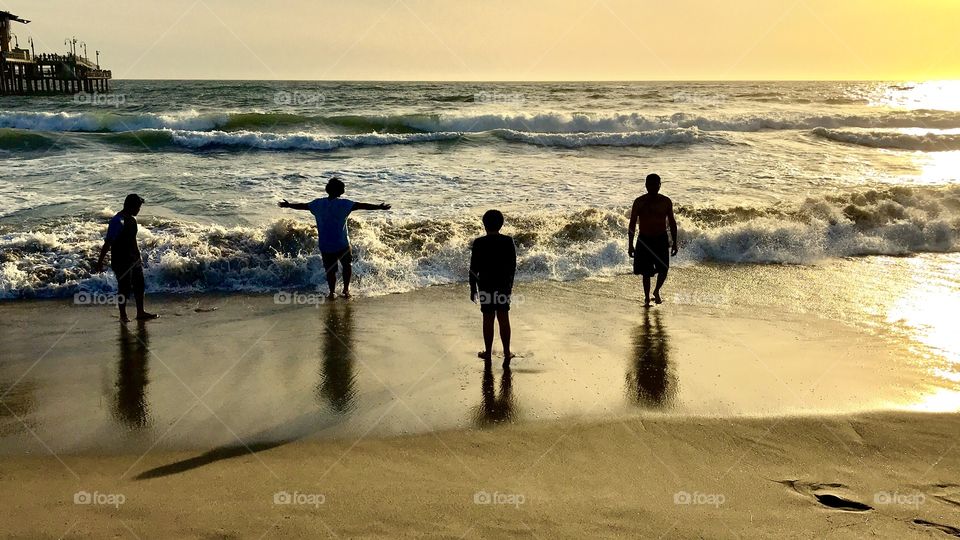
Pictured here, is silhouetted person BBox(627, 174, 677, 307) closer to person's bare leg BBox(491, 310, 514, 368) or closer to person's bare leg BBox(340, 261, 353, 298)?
person's bare leg BBox(491, 310, 514, 368)

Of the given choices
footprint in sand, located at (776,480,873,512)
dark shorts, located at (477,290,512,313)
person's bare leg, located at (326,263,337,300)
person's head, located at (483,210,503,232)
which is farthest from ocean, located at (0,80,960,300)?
footprint in sand, located at (776,480,873,512)

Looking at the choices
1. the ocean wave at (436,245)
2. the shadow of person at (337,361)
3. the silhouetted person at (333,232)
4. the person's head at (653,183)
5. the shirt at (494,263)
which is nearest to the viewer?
the shadow of person at (337,361)

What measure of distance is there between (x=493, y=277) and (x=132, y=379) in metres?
3.28

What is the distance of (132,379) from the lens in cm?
610

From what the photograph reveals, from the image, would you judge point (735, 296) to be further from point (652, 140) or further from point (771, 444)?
point (652, 140)

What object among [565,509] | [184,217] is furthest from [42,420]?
[184,217]

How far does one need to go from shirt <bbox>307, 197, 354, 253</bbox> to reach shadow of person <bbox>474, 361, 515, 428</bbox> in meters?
3.52

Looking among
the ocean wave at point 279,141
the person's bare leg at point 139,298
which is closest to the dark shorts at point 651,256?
the person's bare leg at point 139,298

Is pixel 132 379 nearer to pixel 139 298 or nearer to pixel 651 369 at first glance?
pixel 139 298

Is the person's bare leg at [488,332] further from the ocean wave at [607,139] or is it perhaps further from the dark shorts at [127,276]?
the ocean wave at [607,139]

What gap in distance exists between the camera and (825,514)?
404 centimetres

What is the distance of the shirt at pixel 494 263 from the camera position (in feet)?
21.2

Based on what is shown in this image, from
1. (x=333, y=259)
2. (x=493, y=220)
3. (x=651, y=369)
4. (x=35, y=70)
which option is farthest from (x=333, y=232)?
(x=35, y=70)

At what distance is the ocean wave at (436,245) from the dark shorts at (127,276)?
1.34m
